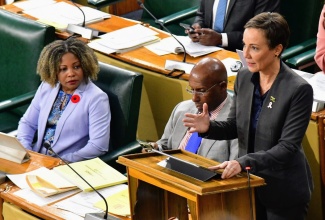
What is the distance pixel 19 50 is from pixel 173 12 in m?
1.43

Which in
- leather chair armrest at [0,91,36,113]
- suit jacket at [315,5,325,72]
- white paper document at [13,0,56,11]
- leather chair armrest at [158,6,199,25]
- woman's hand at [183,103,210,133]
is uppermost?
suit jacket at [315,5,325,72]

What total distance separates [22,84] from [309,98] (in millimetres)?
2443

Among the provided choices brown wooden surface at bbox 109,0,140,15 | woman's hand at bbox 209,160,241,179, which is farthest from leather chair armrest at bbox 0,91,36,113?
brown wooden surface at bbox 109,0,140,15

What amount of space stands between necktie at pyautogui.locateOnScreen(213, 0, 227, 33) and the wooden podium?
7.83 ft

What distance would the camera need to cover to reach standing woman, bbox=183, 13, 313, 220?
119 inches

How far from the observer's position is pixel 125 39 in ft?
16.7

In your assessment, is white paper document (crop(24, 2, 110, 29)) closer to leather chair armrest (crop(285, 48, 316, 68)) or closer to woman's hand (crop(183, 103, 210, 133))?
leather chair armrest (crop(285, 48, 316, 68))

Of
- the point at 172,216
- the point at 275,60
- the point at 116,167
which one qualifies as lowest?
the point at 116,167

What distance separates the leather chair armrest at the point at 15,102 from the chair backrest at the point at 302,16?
179 centimetres

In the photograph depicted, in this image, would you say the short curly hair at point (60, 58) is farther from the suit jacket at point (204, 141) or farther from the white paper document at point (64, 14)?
the white paper document at point (64, 14)

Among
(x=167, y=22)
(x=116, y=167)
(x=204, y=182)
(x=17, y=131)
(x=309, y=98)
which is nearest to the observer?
(x=204, y=182)

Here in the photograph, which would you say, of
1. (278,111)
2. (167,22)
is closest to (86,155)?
(278,111)

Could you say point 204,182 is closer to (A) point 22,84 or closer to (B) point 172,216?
(B) point 172,216

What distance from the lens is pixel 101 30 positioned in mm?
5340
